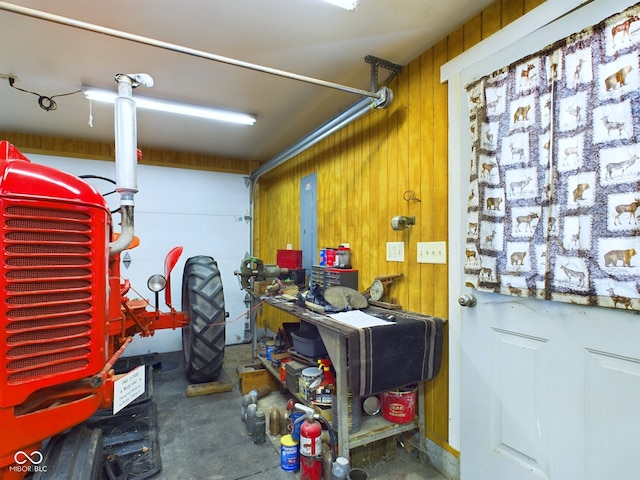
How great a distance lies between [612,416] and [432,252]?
1.06 metres

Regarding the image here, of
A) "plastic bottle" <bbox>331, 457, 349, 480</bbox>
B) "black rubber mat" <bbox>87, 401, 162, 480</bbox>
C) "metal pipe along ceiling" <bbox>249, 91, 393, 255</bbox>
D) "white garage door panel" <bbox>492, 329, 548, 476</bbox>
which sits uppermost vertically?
"metal pipe along ceiling" <bbox>249, 91, 393, 255</bbox>

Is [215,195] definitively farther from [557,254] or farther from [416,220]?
[557,254]

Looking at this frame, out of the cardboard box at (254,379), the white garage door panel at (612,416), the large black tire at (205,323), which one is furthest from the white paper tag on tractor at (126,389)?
the white garage door panel at (612,416)

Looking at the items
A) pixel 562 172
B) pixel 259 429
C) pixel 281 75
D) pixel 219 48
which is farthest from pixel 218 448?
pixel 219 48

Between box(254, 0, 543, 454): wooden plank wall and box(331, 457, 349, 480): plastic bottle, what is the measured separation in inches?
25.9

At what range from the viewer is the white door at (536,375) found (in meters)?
1.21

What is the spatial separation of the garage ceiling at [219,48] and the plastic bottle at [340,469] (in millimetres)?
2409

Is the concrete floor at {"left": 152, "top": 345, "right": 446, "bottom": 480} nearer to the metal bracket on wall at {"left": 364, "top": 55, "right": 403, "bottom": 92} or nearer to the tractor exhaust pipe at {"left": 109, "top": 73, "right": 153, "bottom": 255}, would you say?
the tractor exhaust pipe at {"left": 109, "top": 73, "right": 153, "bottom": 255}

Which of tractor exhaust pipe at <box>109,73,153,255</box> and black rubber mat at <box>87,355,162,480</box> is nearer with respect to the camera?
tractor exhaust pipe at <box>109,73,153,255</box>

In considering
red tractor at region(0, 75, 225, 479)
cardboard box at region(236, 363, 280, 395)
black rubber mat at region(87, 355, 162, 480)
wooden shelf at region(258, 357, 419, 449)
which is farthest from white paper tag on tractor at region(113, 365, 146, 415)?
cardboard box at region(236, 363, 280, 395)

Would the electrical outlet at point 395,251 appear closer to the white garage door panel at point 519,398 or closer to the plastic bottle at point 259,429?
the white garage door panel at point 519,398

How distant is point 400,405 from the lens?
1952 millimetres

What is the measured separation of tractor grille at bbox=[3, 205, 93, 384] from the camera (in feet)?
3.63

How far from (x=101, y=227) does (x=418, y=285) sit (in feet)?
5.84
